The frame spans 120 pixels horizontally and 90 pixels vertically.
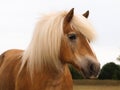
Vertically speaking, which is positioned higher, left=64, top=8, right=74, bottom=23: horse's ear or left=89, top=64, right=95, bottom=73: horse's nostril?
left=64, top=8, right=74, bottom=23: horse's ear

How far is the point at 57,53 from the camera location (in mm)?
7762

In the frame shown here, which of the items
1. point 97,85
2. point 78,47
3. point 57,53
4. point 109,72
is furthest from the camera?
point 109,72

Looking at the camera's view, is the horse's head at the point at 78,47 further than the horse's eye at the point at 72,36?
No

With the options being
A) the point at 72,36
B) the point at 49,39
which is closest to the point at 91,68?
the point at 72,36

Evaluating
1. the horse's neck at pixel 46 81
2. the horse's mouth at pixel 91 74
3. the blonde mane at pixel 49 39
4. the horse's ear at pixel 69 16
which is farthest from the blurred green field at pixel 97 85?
the horse's mouth at pixel 91 74

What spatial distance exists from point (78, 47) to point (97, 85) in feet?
55.4

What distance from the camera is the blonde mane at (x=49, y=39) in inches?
305

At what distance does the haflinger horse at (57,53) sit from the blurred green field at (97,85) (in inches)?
586

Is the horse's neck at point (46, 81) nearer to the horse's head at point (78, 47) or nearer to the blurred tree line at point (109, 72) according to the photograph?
the horse's head at point (78, 47)

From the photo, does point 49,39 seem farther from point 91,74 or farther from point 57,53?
point 91,74

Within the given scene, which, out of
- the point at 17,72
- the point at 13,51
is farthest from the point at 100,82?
the point at 17,72

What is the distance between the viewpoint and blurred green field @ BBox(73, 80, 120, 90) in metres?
23.3

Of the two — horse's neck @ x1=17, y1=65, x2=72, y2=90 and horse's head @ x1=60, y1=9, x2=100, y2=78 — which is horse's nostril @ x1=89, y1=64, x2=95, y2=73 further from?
horse's neck @ x1=17, y1=65, x2=72, y2=90

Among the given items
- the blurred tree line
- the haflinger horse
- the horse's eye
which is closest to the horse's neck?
the haflinger horse
